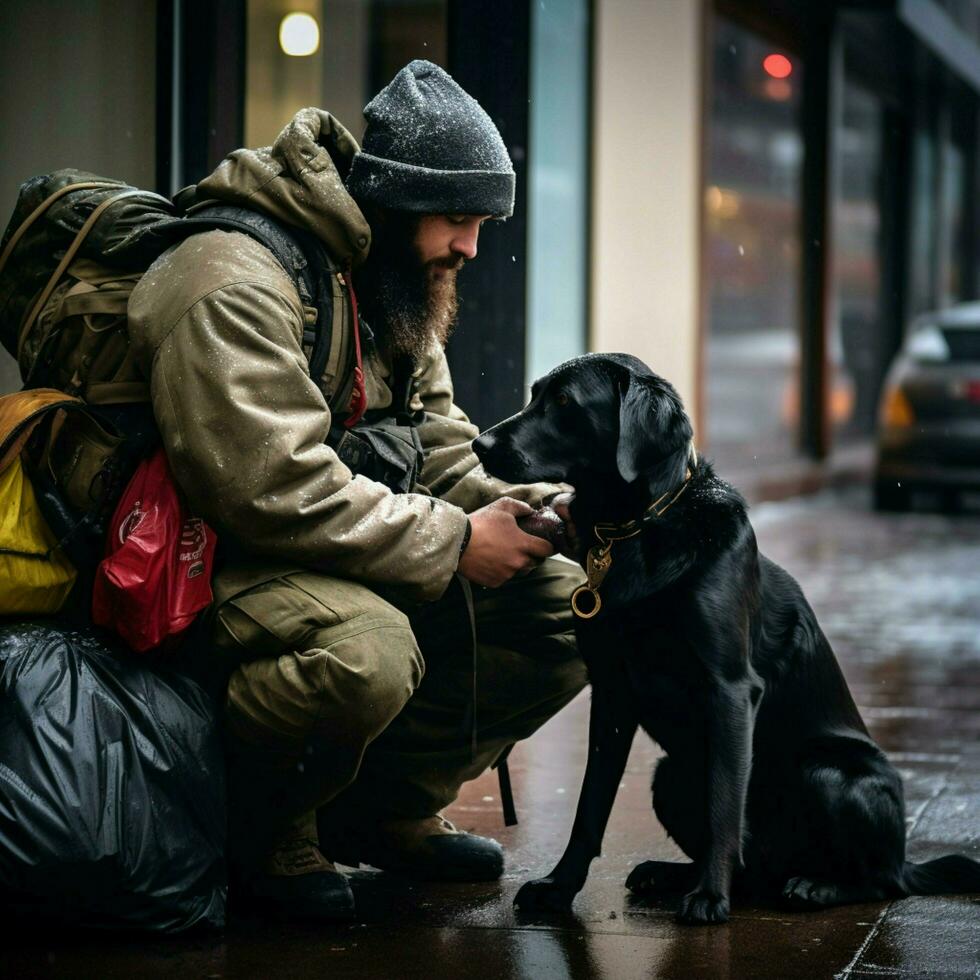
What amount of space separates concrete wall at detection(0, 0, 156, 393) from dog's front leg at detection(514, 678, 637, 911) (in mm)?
2772

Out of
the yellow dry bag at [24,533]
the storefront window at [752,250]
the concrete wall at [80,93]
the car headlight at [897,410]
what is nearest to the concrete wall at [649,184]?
the storefront window at [752,250]

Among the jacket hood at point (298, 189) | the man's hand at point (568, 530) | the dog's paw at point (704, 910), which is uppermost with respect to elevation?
the jacket hood at point (298, 189)

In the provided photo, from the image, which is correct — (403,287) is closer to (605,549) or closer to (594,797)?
(605,549)

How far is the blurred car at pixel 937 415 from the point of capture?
1188 centimetres

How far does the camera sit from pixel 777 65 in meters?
13.7

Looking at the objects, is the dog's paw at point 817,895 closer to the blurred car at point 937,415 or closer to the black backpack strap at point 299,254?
the black backpack strap at point 299,254

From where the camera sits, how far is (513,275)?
6203mm

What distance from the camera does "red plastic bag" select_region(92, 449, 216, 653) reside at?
10.3ft

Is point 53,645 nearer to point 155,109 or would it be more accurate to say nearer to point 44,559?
→ point 44,559

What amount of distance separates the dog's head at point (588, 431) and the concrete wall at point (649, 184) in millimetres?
5976

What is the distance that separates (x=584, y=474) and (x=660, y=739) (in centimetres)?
57

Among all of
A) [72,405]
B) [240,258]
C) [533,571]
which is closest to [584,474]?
[533,571]

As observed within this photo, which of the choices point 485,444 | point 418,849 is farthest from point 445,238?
point 418,849

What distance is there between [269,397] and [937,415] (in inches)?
372
